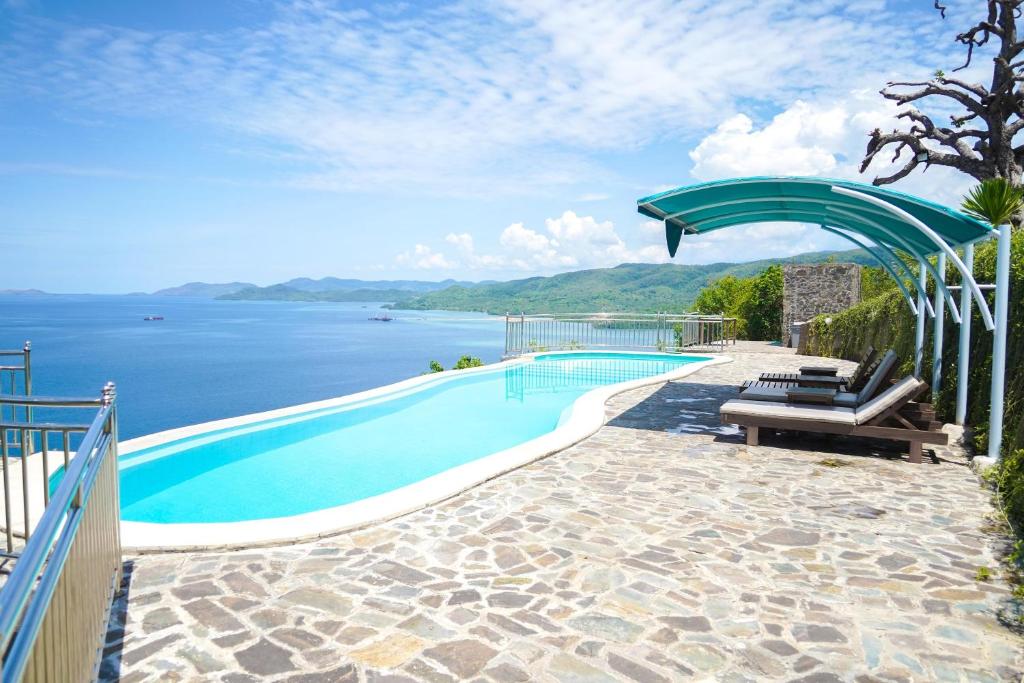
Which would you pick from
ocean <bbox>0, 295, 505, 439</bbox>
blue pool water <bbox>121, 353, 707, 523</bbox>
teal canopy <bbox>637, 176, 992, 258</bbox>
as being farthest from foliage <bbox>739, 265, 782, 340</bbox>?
teal canopy <bbox>637, 176, 992, 258</bbox>

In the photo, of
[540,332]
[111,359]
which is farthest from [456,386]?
[111,359]

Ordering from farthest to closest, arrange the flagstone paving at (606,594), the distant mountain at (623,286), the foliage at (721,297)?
the distant mountain at (623,286) < the foliage at (721,297) < the flagstone paving at (606,594)

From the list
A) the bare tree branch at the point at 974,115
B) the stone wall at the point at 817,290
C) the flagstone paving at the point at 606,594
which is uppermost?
the bare tree branch at the point at 974,115

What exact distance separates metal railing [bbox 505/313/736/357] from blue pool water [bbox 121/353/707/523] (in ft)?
17.8

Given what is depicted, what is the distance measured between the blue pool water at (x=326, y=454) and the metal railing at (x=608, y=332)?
5439 mm

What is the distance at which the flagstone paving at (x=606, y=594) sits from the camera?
8.46ft

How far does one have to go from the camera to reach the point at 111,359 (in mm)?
43594

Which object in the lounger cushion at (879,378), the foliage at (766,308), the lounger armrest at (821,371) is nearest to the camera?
the lounger cushion at (879,378)

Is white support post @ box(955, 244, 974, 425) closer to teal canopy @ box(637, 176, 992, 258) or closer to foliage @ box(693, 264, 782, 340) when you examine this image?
teal canopy @ box(637, 176, 992, 258)

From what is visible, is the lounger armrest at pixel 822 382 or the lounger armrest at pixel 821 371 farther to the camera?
the lounger armrest at pixel 821 371

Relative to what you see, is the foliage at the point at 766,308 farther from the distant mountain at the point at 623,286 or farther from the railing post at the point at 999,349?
the distant mountain at the point at 623,286

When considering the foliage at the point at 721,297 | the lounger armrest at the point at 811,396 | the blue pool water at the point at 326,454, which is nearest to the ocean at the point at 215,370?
the blue pool water at the point at 326,454

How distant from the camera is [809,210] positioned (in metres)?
8.30

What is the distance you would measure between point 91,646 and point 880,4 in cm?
1442
